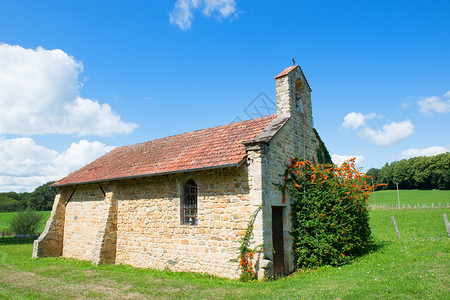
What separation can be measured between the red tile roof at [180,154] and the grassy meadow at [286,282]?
3458 mm

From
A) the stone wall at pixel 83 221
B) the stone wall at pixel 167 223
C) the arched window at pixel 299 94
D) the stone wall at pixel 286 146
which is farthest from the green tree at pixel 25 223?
the arched window at pixel 299 94

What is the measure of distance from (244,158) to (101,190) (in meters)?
7.89

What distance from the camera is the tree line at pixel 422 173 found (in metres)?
61.5

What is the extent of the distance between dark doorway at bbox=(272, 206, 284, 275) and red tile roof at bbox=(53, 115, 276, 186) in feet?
7.58

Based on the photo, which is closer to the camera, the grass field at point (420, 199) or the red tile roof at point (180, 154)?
the red tile roof at point (180, 154)

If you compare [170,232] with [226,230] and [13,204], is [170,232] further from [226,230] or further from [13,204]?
[13,204]

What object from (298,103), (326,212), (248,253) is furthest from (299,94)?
(248,253)

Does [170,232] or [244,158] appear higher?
[244,158]

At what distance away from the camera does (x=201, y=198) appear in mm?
9797

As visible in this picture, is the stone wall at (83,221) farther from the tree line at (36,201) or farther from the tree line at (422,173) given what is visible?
the tree line at (422,173)

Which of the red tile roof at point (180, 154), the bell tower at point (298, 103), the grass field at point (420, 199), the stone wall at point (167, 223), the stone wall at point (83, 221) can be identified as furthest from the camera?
the grass field at point (420, 199)

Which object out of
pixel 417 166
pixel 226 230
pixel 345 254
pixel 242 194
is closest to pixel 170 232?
pixel 226 230

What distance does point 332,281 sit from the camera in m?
7.59

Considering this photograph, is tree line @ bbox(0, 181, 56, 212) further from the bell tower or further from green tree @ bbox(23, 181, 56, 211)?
the bell tower
